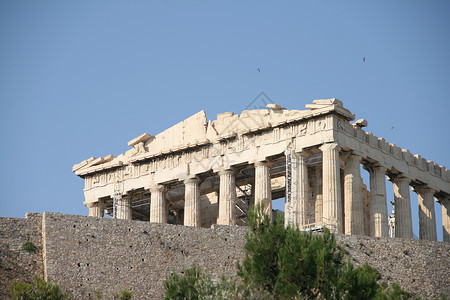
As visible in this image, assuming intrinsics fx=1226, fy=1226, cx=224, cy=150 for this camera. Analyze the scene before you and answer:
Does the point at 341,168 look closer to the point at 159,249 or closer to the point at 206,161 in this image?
the point at 206,161

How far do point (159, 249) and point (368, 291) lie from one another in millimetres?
11228

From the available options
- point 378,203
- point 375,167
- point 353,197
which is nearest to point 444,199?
point 375,167

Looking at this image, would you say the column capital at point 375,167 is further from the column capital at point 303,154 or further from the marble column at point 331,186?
the column capital at point 303,154

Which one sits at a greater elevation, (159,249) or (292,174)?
(292,174)

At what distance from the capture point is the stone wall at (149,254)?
52688mm

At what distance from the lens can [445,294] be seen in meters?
55.8

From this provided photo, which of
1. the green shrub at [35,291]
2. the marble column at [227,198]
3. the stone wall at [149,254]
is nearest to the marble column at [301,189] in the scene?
the marble column at [227,198]

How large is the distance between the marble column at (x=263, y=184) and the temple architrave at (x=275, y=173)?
56 millimetres

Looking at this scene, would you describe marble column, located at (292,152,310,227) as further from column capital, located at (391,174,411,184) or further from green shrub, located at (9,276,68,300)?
green shrub, located at (9,276,68,300)

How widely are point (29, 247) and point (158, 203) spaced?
21.6m

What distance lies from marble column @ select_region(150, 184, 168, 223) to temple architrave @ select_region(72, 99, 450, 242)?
61 mm

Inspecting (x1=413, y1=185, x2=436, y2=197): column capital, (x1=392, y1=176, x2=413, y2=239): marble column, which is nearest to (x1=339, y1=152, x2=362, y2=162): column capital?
(x1=392, y1=176, x2=413, y2=239): marble column

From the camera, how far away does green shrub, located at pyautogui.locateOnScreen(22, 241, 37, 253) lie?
53.2m

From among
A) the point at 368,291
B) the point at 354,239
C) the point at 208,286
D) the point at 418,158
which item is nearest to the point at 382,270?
the point at 354,239
